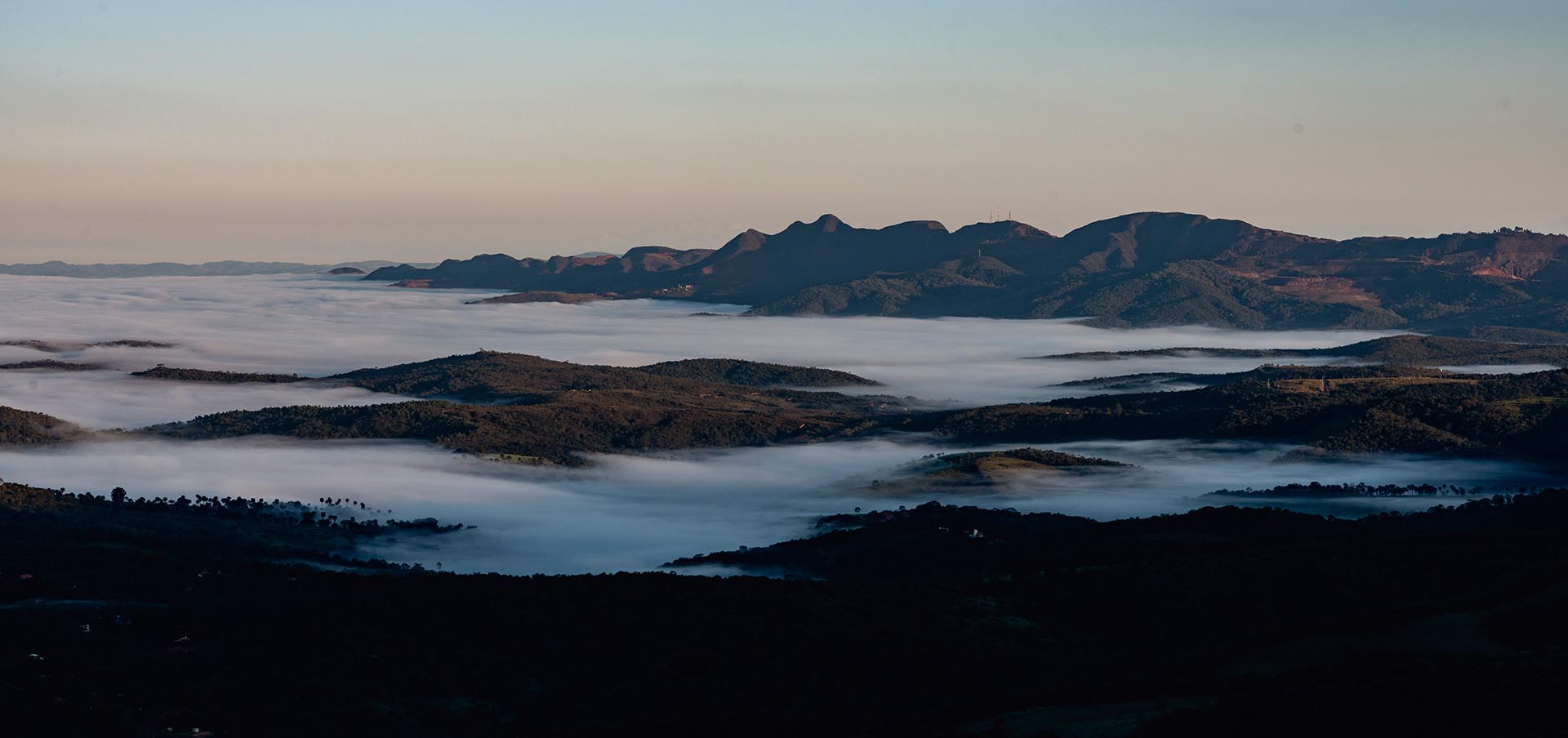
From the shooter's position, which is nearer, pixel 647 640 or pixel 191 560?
pixel 647 640

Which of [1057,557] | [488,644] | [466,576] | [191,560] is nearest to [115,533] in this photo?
[191,560]

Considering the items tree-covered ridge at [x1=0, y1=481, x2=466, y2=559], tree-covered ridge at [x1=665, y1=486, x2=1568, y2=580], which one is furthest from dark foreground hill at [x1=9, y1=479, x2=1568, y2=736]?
tree-covered ridge at [x1=0, y1=481, x2=466, y2=559]

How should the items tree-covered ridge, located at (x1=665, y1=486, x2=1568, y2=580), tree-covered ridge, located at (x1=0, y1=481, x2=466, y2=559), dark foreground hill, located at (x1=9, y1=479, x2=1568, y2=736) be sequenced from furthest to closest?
tree-covered ridge, located at (x1=0, y1=481, x2=466, y2=559) < tree-covered ridge, located at (x1=665, y1=486, x2=1568, y2=580) < dark foreground hill, located at (x1=9, y1=479, x2=1568, y2=736)

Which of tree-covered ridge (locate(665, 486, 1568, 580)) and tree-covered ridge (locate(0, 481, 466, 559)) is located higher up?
tree-covered ridge (locate(665, 486, 1568, 580))

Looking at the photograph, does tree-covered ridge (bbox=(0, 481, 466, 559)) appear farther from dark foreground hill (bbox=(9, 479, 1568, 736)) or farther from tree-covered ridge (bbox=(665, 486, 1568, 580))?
tree-covered ridge (bbox=(665, 486, 1568, 580))

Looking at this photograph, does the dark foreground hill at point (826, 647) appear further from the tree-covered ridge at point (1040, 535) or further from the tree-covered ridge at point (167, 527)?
the tree-covered ridge at point (167, 527)

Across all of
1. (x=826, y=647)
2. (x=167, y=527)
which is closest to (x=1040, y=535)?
(x=826, y=647)

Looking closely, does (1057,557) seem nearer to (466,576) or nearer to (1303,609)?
(1303,609)

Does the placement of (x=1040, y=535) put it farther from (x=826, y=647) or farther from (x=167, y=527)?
(x=167, y=527)

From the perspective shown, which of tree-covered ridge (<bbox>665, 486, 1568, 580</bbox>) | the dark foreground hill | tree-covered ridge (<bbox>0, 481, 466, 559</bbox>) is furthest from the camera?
tree-covered ridge (<bbox>0, 481, 466, 559</bbox>)
